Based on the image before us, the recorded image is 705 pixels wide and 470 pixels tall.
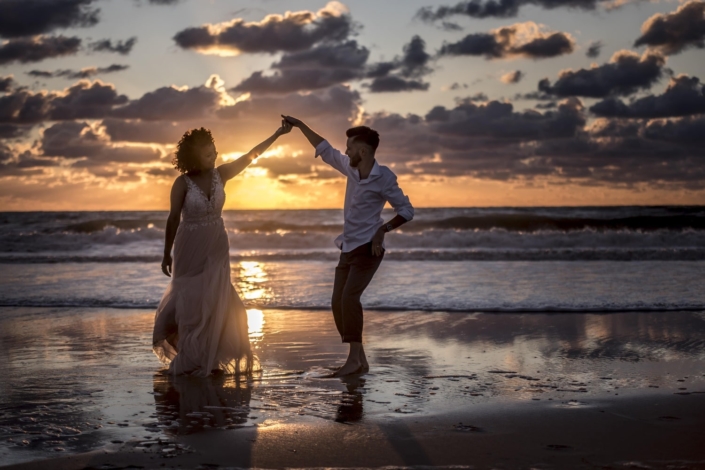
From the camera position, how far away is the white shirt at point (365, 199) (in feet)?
19.3

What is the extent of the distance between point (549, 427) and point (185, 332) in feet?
9.88

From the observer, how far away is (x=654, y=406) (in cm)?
491

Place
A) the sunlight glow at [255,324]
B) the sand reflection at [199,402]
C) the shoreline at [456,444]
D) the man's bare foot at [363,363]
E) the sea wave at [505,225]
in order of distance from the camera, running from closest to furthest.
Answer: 1. the shoreline at [456,444]
2. the sand reflection at [199,402]
3. the man's bare foot at [363,363]
4. the sunlight glow at [255,324]
5. the sea wave at [505,225]

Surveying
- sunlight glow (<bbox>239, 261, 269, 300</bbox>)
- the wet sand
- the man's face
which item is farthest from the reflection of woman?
sunlight glow (<bbox>239, 261, 269, 300</bbox>)

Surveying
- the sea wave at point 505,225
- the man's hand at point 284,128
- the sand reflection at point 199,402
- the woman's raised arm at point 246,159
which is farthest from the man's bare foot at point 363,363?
the sea wave at point 505,225

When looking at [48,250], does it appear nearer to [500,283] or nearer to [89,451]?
[500,283]

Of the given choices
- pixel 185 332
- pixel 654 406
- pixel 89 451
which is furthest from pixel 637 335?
pixel 89 451

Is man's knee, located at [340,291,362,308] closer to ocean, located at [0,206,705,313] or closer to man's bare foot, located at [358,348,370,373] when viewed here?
man's bare foot, located at [358,348,370,373]

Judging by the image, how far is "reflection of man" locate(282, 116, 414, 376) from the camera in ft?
19.3

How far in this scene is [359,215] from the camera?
5973mm

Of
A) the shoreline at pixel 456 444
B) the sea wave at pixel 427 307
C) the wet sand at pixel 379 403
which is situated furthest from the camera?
the sea wave at pixel 427 307

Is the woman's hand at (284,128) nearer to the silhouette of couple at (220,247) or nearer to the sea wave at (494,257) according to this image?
the silhouette of couple at (220,247)

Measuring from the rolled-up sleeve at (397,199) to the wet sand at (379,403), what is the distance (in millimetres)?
1280

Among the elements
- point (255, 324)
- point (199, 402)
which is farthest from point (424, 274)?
point (199, 402)
